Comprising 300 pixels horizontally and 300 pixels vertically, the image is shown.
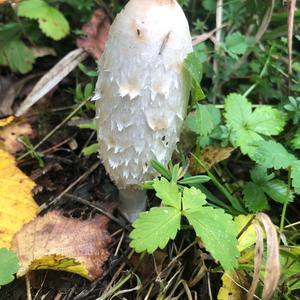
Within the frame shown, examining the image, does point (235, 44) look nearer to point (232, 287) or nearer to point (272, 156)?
point (272, 156)

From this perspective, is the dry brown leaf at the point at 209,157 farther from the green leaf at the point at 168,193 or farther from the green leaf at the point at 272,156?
the green leaf at the point at 168,193

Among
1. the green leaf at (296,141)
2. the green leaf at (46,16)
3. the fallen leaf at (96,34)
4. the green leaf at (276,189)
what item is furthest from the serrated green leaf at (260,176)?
the green leaf at (46,16)

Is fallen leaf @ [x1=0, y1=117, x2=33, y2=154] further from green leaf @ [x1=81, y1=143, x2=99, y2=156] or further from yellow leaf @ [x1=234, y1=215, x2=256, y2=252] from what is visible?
yellow leaf @ [x1=234, y1=215, x2=256, y2=252]

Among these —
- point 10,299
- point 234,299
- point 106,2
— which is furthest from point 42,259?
point 106,2

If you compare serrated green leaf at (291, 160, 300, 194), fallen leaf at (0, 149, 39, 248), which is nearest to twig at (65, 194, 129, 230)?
fallen leaf at (0, 149, 39, 248)

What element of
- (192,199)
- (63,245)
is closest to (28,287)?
(63,245)
